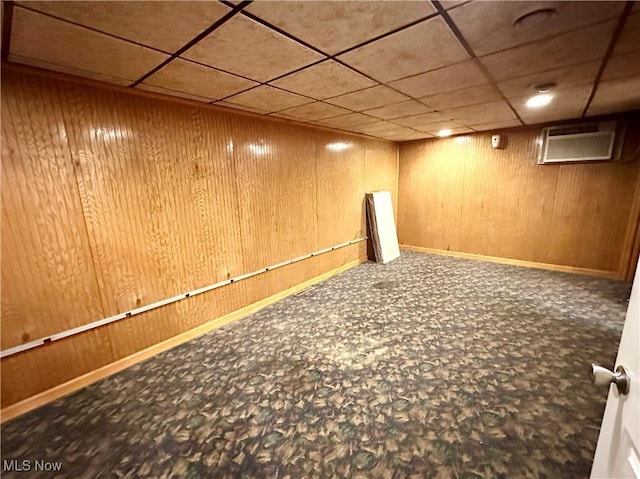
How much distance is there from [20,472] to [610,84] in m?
4.99

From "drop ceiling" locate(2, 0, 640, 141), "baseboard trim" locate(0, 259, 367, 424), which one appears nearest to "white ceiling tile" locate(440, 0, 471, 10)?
"drop ceiling" locate(2, 0, 640, 141)

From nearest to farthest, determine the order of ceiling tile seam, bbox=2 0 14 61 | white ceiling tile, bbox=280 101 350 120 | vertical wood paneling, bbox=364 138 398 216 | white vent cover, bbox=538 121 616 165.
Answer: ceiling tile seam, bbox=2 0 14 61, white ceiling tile, bbox=280 101 350 120, white vent cover, bbox=538 121 616 165, vertical wood paneling, bbox=364 138 398 216

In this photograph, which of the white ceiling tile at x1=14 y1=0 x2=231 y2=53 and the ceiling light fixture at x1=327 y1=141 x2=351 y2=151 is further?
the ceiling light fixture at x1=327 y1=141 x2=351 y2=151

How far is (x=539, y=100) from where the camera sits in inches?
113

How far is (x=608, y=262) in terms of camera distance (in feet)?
13.3

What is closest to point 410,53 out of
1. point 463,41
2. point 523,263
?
point 463,41

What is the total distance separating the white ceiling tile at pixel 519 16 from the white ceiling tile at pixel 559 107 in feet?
4.76

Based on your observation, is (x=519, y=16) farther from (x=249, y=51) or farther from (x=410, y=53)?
(x=249, y=51)

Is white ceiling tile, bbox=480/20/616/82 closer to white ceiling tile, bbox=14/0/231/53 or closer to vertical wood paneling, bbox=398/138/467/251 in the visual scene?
white ceiling tile, bbox=14/0/231/53

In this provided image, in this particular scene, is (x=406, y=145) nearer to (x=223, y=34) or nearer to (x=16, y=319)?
(x=223, y=34)

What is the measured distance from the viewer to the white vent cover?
3803 millimetres

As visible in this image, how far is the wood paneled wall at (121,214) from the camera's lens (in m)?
1.83

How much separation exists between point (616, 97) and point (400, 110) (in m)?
2.17

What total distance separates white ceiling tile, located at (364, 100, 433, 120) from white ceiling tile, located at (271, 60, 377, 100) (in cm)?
75
